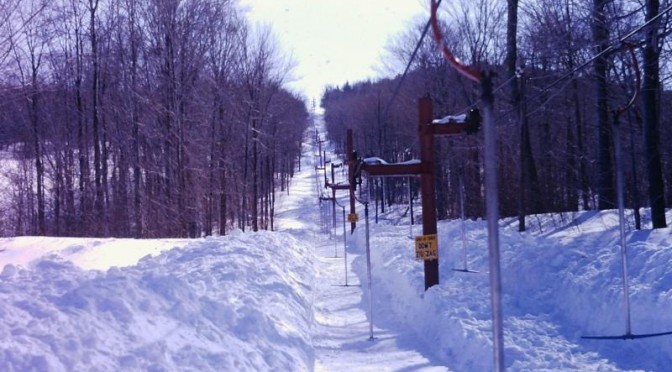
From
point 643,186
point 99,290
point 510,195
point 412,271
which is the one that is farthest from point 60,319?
point 643,186

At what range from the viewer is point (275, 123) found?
46844 millimetres

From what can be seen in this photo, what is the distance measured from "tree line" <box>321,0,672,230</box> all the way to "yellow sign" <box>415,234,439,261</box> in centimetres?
265

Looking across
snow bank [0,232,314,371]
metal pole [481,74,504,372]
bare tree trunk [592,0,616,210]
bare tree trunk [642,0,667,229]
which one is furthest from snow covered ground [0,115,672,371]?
metal pole [481,74,504,372]

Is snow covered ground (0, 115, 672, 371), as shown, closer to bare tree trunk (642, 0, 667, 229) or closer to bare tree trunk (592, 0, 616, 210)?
bare tree trunk (642, 0, 667, 229)

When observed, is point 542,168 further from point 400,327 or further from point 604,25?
point 400,327

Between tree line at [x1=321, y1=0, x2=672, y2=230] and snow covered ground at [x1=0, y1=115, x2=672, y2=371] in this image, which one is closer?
snow covered ground at [x1=0, y1=115, x2=672, y2=371]

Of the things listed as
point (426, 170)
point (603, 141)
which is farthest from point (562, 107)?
point (426, 170)

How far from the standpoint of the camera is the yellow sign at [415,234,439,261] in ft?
36.9

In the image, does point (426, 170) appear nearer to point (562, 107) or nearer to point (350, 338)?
point (350, 338)

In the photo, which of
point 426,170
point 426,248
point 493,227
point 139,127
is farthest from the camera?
point 139,127

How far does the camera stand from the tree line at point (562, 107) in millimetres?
13094

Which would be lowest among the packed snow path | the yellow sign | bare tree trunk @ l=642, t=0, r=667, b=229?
the packed snow path

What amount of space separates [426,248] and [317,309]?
9.35 feet

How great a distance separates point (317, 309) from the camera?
12438 millimetres
